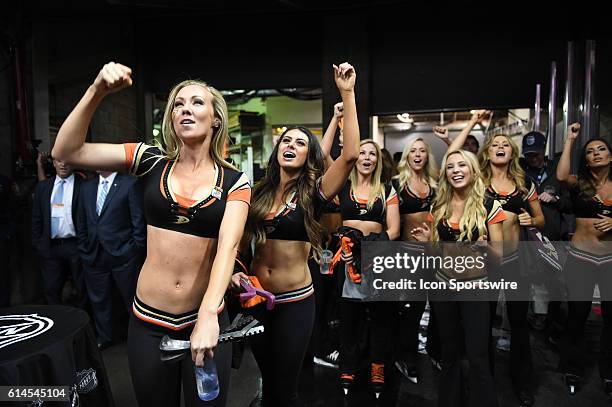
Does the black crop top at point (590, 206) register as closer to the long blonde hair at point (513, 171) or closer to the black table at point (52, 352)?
the long blonde hair at point (513, 171)

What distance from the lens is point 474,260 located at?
265 cm

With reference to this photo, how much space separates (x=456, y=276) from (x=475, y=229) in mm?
340

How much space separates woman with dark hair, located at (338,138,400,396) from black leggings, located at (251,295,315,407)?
0.79 m

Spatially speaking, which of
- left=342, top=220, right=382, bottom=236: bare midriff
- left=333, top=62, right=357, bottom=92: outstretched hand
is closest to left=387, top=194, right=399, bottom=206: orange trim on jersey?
left=342, top=220, right=382, bottom=236: bare midriff

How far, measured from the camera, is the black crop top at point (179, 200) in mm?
1555

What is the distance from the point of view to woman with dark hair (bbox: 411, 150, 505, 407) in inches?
97.0

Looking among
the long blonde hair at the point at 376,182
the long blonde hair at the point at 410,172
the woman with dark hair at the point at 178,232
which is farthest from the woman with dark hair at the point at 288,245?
the long blonde hair at the point at 410,172

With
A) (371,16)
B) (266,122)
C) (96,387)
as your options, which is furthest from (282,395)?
(266,122)

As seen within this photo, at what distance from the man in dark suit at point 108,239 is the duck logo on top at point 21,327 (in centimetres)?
172

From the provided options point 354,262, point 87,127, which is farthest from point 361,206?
point 87,127

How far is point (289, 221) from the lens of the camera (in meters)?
2.14

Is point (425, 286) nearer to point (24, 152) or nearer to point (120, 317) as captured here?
point (120, 317)

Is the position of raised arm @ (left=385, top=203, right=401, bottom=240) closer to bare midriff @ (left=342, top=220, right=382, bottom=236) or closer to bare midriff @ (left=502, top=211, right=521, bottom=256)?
bare midriff @ (left=342, top=220, right=382, bottom=236)

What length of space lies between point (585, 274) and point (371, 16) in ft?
14.8
